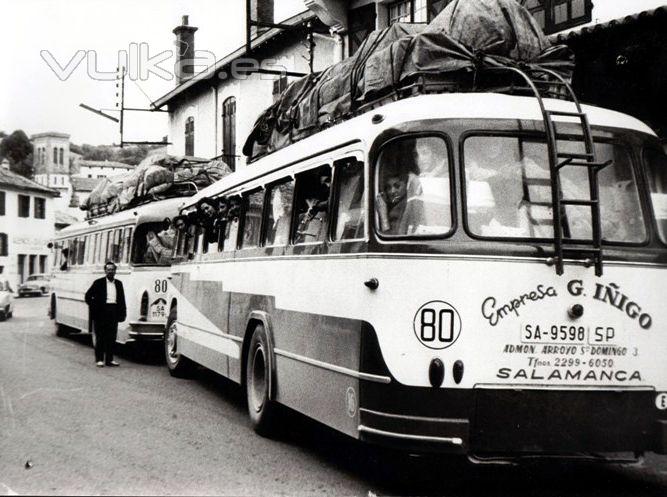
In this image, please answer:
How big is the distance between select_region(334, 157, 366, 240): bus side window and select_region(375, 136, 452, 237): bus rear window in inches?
9.3

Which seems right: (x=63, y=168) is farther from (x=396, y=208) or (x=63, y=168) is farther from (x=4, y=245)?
(x=396, y=208)

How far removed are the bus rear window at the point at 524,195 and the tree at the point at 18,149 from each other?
19385 millimetres

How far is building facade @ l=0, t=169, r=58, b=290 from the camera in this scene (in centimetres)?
5478

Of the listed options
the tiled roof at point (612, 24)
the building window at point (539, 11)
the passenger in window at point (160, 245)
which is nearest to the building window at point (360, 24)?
the passenger in window at point (160, 245)

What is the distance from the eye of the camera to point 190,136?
32.2 metres

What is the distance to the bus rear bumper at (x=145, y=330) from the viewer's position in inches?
627

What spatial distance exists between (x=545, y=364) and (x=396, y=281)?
1.16m

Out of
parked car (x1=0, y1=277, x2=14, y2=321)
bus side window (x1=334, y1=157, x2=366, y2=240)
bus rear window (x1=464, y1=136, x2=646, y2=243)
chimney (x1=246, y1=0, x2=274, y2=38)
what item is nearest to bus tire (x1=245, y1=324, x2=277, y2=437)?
bus side window (x1=334, y1=157, x2=366, y2=240)

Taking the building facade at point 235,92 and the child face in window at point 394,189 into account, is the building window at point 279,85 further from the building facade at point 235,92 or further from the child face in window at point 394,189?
the child face in window at point 394,189

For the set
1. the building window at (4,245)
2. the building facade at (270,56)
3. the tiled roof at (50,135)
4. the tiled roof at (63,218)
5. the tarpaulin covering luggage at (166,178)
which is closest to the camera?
the building facade at (270,56)

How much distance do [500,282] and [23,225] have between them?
57459 mm

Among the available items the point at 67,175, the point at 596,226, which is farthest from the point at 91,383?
the point at 67,175

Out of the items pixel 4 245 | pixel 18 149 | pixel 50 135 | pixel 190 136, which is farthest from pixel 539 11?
pixel 4 245

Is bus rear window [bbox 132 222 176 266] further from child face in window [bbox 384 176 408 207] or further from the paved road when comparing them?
child face in window [bbox 384 176 408 207]
